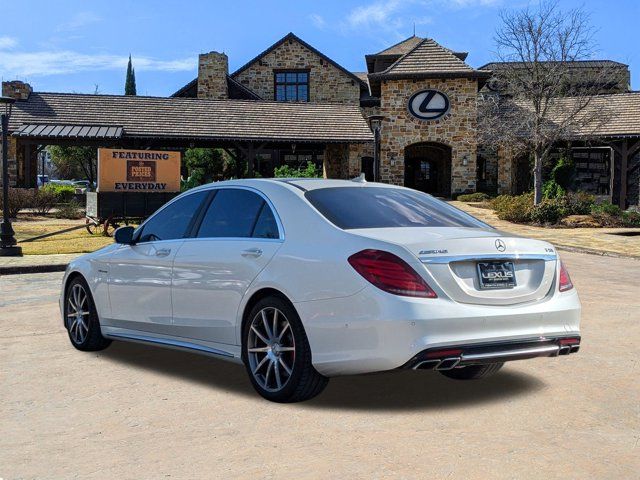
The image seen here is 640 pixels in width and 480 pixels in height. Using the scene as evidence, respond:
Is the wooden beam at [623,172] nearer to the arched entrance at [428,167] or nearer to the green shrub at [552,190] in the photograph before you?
the green shrub at [552,190]

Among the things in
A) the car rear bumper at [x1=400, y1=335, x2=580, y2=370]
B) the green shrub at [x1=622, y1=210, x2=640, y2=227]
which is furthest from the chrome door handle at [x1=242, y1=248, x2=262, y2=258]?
the green shrub at [x1=622, y1=210, x2=640, y2=227]

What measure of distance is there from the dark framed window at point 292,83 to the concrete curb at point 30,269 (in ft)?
117

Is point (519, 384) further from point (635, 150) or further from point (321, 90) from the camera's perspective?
point (321, 90)

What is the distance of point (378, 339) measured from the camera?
463 cm

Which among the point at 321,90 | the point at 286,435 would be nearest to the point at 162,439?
the point at 286,435

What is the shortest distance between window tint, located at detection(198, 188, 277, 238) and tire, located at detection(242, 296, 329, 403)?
68 cm

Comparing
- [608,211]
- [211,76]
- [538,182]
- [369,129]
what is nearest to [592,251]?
[608,211]

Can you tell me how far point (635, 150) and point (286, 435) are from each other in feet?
118

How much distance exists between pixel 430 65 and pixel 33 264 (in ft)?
96.7

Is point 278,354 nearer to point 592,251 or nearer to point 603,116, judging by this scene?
point 592,251

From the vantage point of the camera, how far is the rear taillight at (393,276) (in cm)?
465

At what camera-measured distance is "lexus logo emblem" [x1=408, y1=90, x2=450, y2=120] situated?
131ft

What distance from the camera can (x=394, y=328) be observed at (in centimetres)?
458

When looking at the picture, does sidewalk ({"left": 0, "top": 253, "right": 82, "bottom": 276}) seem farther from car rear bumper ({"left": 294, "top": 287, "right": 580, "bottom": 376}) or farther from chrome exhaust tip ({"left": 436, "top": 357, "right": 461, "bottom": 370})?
chrome exhaust tip ({"left": 436, "top": 357, "right": 461, "bottom": 370})
